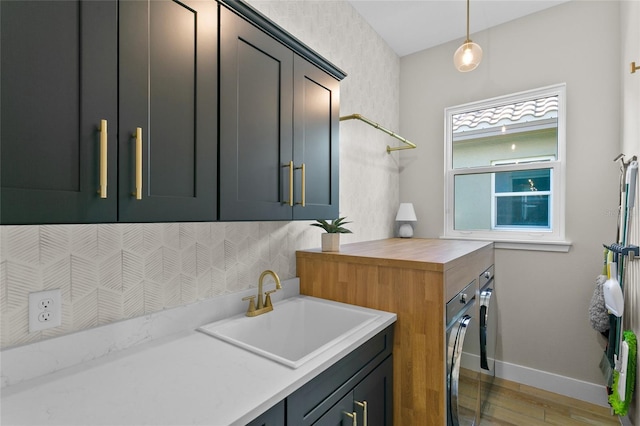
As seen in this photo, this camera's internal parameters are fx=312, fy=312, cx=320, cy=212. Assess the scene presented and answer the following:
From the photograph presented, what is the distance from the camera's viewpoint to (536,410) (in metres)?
2.25

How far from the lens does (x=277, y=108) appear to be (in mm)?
1266

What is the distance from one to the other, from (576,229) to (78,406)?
306 centimetres

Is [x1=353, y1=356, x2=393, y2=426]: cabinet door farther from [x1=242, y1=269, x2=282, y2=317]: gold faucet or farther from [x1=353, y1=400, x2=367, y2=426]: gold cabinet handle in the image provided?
[x1=242, y1=269, x2=282, y2=317]: gold faucet

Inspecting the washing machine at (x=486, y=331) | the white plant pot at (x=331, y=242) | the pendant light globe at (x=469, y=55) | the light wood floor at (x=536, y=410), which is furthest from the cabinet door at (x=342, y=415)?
the pendant light globe at (x=469, y=55)

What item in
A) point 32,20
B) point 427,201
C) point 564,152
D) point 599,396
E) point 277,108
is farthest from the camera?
point 427,201

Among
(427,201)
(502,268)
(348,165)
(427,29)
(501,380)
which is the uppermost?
(427,29)

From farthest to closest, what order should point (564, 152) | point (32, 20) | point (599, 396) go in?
point (564, 152) → point (599, 396) → point (32, 20)

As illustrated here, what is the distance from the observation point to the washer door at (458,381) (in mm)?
1420

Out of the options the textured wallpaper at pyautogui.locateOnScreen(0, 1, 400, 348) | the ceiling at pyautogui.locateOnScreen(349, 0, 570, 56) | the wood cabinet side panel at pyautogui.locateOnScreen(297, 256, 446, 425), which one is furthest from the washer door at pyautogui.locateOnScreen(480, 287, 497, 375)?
the ceiling at pyautogui.locateOnScreen(349, 0, 570, 56)

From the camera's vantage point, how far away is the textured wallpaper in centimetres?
90

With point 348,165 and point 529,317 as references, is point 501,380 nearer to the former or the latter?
point 529,317

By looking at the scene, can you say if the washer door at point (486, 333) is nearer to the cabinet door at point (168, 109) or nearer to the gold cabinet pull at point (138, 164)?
the cabinet door at point (168, 109)

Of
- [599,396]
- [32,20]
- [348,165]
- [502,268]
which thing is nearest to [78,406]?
[32,20]

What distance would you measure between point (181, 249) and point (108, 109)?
0.67m
